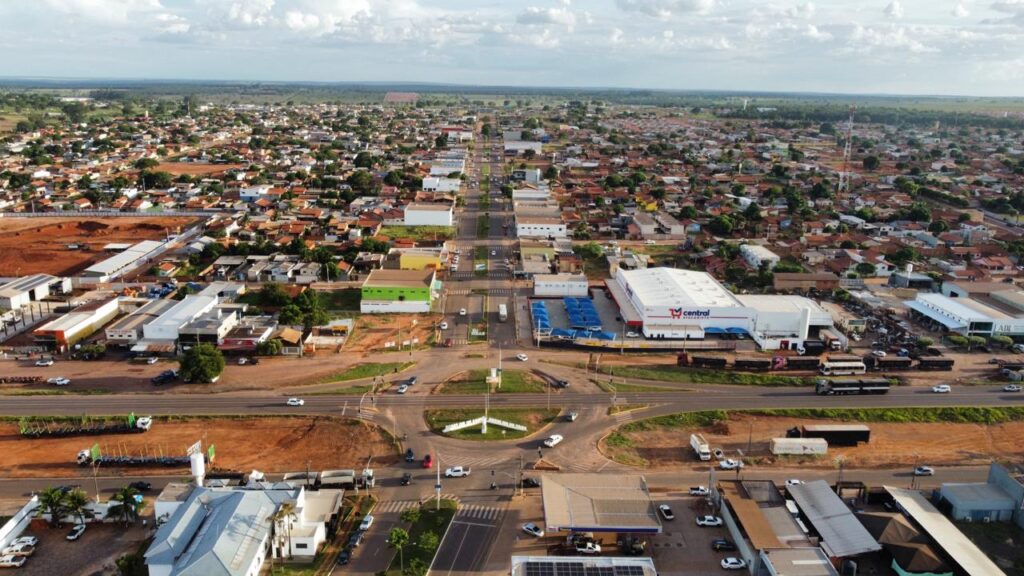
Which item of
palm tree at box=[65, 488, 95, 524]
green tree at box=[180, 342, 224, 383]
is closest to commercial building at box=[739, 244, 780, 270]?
green tree at box=[180, 342, 224, 383]

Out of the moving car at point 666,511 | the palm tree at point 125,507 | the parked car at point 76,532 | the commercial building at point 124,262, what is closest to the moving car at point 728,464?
the moving car at point 666,511

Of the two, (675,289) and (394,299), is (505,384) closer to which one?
(394,299)

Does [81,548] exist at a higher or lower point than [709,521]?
lower

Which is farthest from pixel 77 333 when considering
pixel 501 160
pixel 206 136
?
pixel 206 136

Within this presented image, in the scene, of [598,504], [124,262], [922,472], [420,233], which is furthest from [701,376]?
[124,262]

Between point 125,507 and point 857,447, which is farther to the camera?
point 857,447

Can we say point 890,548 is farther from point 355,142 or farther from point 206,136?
point 206,136
